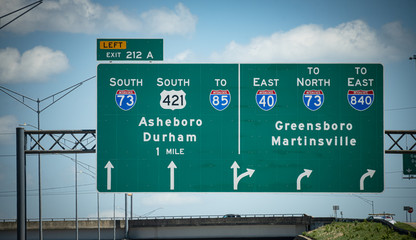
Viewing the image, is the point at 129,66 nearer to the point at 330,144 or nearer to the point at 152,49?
the point at 152,49

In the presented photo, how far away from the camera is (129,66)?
25031mm

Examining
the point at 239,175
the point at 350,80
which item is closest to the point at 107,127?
the point at 239,175

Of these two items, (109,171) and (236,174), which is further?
(109,171)

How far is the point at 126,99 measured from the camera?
82.1ft

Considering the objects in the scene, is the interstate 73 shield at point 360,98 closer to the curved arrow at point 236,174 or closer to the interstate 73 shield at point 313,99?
the interstate 73 shield at point 313,99

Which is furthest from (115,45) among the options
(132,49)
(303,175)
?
(303,175)

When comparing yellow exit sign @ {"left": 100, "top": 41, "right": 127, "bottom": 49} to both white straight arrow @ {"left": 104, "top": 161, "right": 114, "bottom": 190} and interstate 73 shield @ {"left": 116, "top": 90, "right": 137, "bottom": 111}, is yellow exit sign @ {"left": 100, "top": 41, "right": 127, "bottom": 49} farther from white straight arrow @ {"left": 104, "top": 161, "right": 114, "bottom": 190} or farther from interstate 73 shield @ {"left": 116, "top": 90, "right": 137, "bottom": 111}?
white straight arrow @ {"left": 104, "top": 161, "right": 114, "bottom": 190}

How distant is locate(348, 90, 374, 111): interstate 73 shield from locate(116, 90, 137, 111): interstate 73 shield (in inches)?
304

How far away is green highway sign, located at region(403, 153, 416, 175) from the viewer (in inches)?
2938

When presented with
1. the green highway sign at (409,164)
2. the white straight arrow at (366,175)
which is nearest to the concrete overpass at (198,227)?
the green highway sign at (409,164)

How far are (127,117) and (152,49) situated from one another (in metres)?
2.58

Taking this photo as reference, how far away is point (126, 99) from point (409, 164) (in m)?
56.2

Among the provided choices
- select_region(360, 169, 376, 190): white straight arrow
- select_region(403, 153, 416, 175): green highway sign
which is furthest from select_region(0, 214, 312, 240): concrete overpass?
select_region(360, 169, 376, 190): white straight arrow

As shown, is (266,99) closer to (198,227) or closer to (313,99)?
(313,99)
